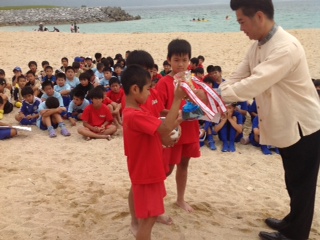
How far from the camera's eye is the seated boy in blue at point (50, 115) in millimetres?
6375

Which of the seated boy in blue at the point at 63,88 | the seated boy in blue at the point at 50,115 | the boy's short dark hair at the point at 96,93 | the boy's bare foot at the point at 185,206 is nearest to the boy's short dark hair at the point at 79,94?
the seated boy in blue at the point at 50,115

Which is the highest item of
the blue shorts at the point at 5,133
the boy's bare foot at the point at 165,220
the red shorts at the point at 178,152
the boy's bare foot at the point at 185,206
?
the red shorts at the point at 178,152

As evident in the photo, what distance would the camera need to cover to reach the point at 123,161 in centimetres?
501

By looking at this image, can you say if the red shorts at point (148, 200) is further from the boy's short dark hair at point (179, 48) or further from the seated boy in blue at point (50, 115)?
the seated boy in blue at point (50, 115)

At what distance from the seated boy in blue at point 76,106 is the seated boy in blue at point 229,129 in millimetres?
2649

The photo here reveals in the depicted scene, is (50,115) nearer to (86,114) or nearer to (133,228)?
(86,114)

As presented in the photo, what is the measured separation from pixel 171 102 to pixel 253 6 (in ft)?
3.67

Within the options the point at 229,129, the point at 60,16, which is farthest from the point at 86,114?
the point at 60,16

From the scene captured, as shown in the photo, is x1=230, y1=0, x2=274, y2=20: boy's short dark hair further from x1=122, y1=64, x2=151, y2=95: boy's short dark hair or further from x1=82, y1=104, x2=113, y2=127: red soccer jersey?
x1=82, y1=104, x2=113, y2=127: red soccer jersey

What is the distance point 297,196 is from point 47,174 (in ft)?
9.70

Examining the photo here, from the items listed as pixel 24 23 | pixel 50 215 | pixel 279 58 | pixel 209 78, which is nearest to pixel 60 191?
pixel 50 215

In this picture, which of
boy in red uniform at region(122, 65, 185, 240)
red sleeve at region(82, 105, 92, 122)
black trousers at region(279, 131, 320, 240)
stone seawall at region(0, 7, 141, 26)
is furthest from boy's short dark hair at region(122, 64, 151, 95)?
stone seawall at region(0, 7, 141, 26)

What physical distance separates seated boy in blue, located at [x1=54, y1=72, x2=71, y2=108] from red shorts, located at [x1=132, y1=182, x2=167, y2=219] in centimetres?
529

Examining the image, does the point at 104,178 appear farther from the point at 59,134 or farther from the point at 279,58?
the point at 279,58
